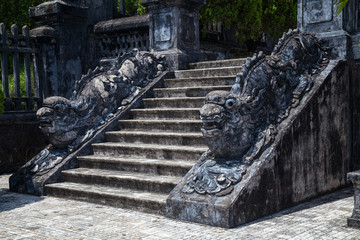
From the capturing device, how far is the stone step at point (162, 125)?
680cm

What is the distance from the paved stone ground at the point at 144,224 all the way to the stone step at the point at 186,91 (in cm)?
239

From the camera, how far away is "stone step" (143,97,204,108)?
23.9ft

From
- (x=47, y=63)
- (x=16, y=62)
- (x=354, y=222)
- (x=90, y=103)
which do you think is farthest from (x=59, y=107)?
(x=354, y=222)

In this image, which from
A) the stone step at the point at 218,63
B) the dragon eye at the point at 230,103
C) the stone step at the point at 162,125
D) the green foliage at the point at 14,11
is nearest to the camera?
the dragon eye at the point at 230,103

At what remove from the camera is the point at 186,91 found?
7.71 metres

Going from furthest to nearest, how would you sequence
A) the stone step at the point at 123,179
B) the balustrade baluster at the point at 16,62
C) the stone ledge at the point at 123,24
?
1. the stone ledge at the point at 123,24
2. the balustrade baluster at the point at 16,62
3. the stone step at the point at 123,179

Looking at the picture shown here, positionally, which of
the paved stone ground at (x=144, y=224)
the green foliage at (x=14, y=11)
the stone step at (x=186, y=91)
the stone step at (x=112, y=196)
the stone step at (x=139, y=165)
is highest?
the green foliage at (x=14, y=11)

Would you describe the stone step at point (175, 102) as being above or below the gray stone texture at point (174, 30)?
below

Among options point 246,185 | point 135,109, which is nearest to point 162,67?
point 135,109

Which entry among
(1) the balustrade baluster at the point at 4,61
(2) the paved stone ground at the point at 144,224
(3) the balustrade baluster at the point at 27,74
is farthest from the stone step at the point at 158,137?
(1) the balustrade baluster at the point at 4,61

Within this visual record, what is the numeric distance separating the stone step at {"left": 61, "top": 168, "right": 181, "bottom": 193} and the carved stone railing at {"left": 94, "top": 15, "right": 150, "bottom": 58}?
346 centimetres

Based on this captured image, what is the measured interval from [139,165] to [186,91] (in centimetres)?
180

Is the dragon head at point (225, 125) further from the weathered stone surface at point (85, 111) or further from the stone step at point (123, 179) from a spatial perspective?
the weathered stone surface at point (85, 111)

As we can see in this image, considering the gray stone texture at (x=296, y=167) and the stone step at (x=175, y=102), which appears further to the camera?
the stone step at (x=175, y=102)
